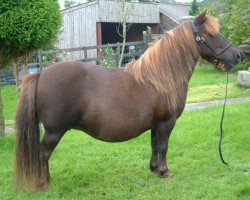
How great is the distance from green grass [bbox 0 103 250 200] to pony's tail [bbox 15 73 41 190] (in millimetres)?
220

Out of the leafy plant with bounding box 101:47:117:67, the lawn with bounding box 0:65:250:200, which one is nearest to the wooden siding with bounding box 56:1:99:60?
the leafy plant with bounding box 101:47:117:67

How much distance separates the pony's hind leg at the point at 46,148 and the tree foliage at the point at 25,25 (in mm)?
2016

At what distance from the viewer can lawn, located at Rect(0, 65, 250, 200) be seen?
427cm

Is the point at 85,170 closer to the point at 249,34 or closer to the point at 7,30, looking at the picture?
the point at 7,30

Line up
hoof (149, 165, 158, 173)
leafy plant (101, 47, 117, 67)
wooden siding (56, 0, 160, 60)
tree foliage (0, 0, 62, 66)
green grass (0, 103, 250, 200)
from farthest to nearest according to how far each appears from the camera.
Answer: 1. wooden siding (56, 0, 160, 60)
2. leafy plant (101, 47, 117, 67)
3. tree foliage (0, 0, 62, 66)
4. hoof (149, 165, 158, 173)
5. green grass (0, 103, 250, 200)

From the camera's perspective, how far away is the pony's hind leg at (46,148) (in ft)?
13.8

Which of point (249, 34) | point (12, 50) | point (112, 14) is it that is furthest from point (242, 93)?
point (112, 14)

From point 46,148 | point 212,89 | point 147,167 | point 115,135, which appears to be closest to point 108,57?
point 212,89

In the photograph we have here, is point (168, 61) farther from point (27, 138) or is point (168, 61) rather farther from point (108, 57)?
point (108, 57)

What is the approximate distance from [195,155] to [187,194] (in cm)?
144

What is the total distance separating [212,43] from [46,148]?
93.1 inches

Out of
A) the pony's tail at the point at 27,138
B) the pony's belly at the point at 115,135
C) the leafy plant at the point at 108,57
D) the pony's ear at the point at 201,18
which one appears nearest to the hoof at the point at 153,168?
the pony's belly at the point at 115,135

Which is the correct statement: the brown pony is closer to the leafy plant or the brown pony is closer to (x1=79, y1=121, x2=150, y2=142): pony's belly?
(x1=79, y1=121, x2=150, y2=142): pony's belly

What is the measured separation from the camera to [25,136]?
4.20 meters
